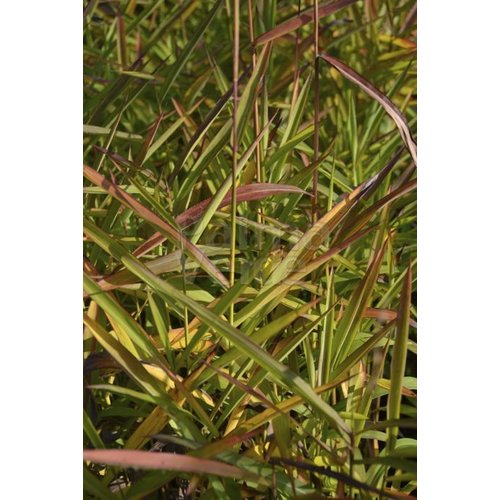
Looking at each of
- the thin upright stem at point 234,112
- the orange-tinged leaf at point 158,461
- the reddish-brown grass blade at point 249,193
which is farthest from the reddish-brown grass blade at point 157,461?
Answer: the reddish-brown grass blade at point 249,193

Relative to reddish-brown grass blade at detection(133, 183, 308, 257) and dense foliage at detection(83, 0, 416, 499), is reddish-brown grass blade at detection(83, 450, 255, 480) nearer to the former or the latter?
dense foliage at detection(83, 0, 416, 499)

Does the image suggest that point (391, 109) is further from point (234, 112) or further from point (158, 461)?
point (158, 461)

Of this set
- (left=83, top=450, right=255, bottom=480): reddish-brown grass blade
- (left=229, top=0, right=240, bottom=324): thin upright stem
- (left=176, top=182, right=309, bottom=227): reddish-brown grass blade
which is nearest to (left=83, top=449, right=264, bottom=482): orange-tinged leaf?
(left=83, top=450, right=255, bottom=480): reddish-brown grass blade

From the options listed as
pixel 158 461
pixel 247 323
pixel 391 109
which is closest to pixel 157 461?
pixel 158 461

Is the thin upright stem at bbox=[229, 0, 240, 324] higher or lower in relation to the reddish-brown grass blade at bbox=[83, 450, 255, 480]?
higher

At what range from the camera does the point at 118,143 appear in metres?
1.04

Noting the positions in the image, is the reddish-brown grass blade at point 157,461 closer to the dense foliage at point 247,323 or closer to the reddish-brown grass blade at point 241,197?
the dense foliage at point 247,323

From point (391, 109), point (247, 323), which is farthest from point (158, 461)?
point (391, 109)

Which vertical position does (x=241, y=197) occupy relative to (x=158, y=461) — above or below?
above

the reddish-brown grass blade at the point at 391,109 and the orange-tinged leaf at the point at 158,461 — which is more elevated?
the reddish-brown grass blade at the point at 391,109

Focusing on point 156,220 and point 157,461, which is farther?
point 156,220

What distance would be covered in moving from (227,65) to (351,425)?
78 cm
